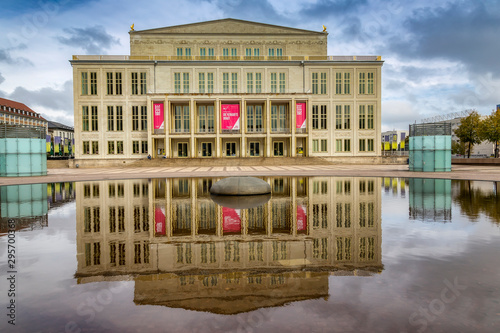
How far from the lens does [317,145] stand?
58.5 metres

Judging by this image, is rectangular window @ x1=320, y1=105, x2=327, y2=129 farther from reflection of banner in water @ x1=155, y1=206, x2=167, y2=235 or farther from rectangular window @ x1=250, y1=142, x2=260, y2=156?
reflection of banner in water @ x1=155, y1=206, x2=167, y2=235

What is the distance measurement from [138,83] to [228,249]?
181 ft

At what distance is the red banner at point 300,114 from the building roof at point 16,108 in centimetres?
10081

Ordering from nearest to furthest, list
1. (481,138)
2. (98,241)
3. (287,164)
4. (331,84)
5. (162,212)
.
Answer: (98,241) < (162,212) < (287,164) < (481,138) < (331,84)

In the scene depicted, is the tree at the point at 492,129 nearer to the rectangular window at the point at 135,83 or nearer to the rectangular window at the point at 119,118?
the rectangular window at the point at 135,83

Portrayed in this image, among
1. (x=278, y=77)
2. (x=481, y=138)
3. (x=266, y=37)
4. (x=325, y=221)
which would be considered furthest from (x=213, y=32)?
(x=325, y=221)

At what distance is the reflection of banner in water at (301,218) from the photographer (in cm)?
926

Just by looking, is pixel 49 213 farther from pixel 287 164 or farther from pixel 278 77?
pixel 278 77

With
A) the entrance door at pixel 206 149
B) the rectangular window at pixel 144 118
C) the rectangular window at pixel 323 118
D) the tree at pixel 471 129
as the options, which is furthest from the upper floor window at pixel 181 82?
the tree at pixel 471 129

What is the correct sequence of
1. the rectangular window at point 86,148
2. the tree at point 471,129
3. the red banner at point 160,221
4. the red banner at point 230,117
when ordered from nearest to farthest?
the red banner at point 160,221, the red banner at point 230,117, the tree at point 471,129, the rectangular window at point 86,148

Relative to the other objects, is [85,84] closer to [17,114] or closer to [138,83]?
[138,83]

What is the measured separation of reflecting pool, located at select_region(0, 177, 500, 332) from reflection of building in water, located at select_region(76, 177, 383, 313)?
3 cm

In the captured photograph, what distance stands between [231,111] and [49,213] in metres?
42.7

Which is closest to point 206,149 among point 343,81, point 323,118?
point 323,118
